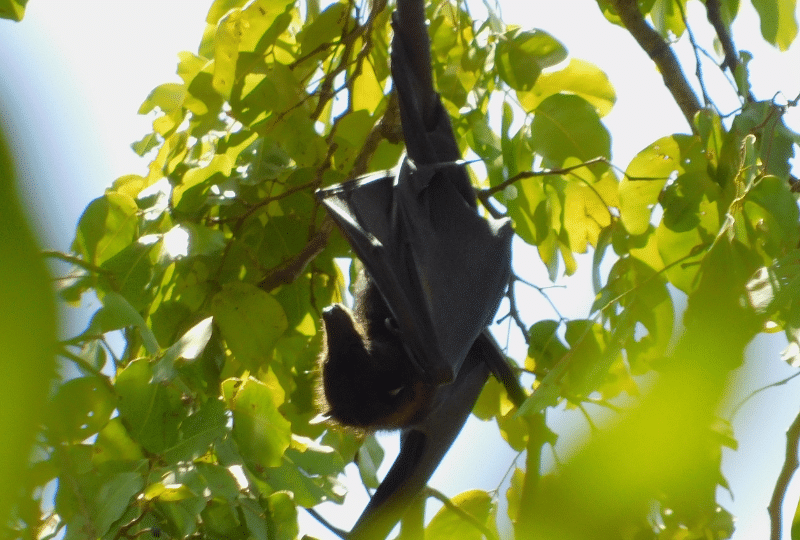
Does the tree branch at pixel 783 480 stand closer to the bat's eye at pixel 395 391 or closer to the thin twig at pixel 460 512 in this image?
the thin twig at pixel 460 512

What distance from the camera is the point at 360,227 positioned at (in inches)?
87.0

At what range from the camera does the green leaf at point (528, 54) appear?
2.10 metres

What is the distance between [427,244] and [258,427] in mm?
932

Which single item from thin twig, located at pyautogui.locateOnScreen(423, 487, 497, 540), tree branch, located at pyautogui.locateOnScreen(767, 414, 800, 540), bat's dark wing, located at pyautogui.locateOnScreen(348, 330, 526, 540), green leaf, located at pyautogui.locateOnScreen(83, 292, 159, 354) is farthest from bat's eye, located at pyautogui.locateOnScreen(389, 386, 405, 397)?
tree branch, located at pyautogui.locateOnScreen(767, 414, 800, 540)

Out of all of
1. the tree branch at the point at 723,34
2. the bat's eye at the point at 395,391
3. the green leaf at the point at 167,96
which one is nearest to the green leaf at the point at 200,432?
the bat's eye at the point at 395,391

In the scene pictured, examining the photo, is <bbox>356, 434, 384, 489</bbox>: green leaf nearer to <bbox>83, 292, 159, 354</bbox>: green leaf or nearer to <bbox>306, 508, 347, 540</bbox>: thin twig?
<bbox>306, 508, 347, 540</bbox>: thin twig

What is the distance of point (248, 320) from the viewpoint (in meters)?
2.10

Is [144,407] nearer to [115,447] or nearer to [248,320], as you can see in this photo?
[115,447]

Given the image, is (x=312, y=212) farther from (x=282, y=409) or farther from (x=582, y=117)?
(x=582, y=117)

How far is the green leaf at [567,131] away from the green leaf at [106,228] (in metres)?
1.07

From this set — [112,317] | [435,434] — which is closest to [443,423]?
[435,434]

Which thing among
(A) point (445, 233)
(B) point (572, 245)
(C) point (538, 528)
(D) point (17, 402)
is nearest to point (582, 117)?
(B) point (572, 245)

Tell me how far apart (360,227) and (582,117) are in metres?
0.67

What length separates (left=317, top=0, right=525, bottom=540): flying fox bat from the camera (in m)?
2.18
